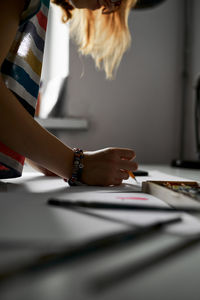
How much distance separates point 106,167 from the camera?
53 centimetres

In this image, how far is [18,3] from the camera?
473mm

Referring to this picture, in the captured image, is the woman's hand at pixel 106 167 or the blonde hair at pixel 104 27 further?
the blonde hair at pixel 104 27

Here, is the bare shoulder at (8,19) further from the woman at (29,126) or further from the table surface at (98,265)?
the table surface at (98,265)

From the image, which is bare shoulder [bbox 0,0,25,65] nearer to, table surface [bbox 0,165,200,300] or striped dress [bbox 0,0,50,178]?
striped dress [bbox 0,0,50,178]

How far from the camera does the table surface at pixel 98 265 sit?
5.4 inches

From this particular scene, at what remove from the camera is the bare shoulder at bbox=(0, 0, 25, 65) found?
458 millimetres

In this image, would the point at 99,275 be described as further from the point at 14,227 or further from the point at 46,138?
the point at 46,138

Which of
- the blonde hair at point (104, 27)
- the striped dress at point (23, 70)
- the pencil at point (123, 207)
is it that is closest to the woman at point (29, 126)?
the striped dress at point (23, 70)

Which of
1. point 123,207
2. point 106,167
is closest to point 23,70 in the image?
→ point 106,167

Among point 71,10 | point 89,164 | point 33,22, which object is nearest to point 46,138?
point 89,164

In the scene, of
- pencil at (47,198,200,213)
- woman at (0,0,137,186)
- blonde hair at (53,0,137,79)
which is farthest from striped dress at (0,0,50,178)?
blonde hair at (53,0,137,79)

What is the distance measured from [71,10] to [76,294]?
1007mm

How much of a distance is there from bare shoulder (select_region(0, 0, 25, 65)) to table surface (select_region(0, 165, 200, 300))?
32 cm

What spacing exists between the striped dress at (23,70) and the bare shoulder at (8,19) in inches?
0.9
